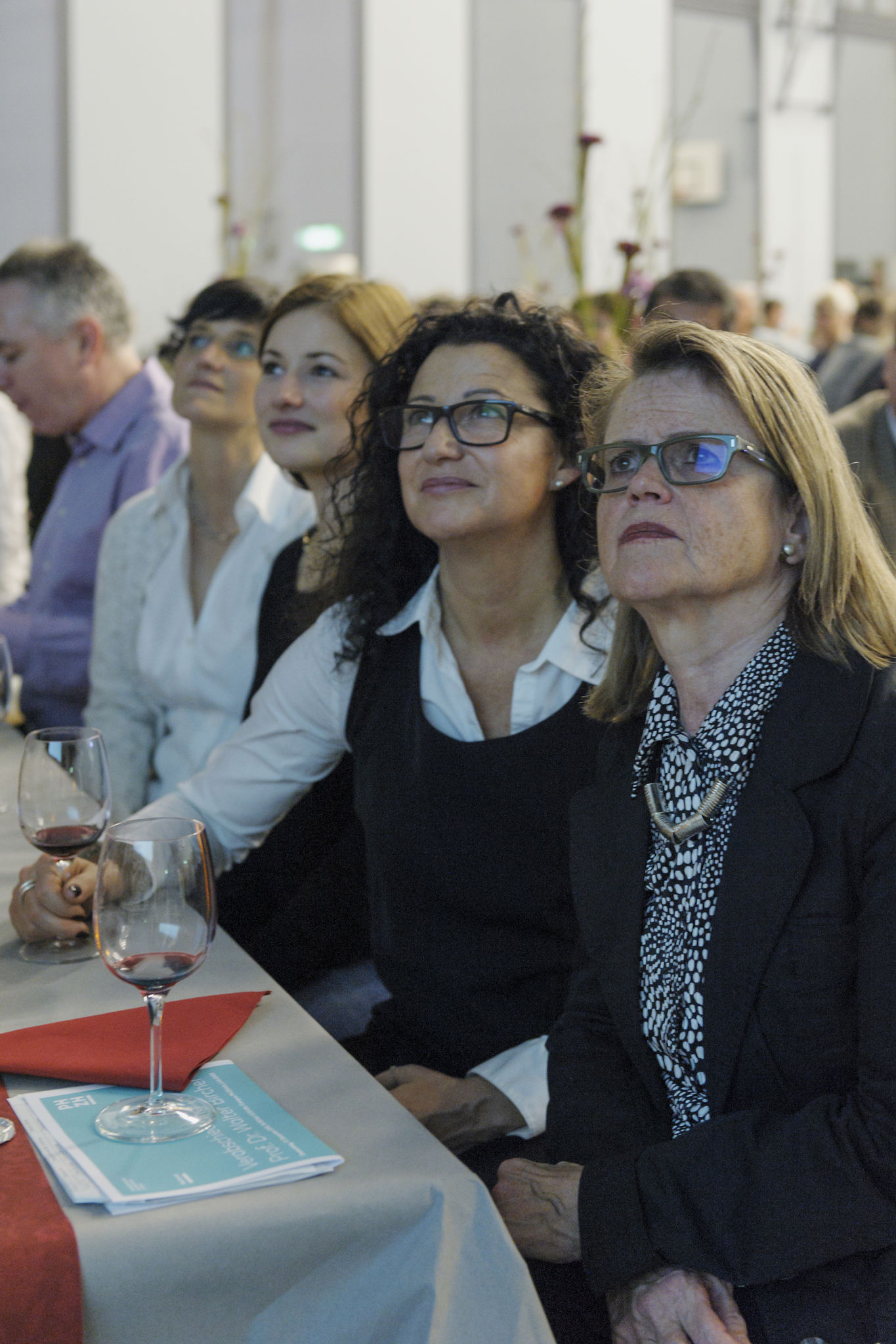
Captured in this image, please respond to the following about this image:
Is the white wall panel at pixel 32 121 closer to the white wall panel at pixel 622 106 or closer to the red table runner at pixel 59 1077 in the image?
the white wall panel at pixel 622 106

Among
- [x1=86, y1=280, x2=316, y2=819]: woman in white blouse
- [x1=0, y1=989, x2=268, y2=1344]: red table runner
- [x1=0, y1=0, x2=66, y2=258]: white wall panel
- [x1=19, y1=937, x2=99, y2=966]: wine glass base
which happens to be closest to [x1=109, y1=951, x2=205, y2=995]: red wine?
[x1=0, y1=989, x2=268, y2=1344]: red table runner

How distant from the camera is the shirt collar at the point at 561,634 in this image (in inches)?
69.8

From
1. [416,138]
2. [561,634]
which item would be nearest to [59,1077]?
[561,634]

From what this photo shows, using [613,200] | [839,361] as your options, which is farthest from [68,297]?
[613,200]

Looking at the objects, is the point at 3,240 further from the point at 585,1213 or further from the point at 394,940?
the point at 585,1213

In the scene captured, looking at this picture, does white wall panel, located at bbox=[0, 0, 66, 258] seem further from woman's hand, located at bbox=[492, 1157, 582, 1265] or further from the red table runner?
woman's hand, located at bbox=[492, 1157, 582, 1265]

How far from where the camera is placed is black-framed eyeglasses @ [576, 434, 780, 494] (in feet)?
4.32

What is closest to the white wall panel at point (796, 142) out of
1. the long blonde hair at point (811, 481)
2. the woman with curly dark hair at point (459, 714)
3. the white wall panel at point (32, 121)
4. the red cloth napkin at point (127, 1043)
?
the white wall panel at point (32, 121)

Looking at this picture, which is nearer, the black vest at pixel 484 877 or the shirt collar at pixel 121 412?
the black vest at pixel 484 877

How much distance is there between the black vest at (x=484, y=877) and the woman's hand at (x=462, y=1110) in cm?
13

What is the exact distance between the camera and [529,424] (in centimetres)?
185

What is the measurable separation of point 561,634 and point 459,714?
0.59ft

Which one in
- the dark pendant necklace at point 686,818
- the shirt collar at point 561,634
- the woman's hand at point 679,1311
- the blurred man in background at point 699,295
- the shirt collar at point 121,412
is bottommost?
the woman's hand at point 679,1311

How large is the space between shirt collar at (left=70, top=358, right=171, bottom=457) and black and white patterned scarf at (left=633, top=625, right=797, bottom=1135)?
265 centimetres
